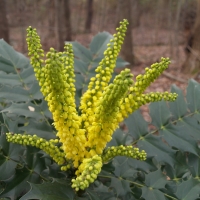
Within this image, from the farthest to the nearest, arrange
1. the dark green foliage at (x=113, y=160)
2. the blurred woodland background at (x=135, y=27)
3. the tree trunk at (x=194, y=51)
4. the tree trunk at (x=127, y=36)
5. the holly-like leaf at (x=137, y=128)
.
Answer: the tree trunk at (x=127, y=36) → the blurred woodland background at (x=135, y=27) → the tree trunk at (x=194, y=51) → the holly-like leaf at (x=137, y=128) → the dark green foliage at (x=113, y=160)

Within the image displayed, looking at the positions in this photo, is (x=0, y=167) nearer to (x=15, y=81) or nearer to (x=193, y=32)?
(x=15, y=81)

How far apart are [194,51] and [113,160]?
5.49 m

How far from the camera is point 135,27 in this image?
15.0 m

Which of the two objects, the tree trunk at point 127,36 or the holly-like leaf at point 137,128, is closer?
the holly-like leaf at point 137,128

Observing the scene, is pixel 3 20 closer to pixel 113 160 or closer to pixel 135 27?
pixel 113 160

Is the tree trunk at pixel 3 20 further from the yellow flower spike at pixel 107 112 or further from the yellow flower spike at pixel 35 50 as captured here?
the yellow flower spike at pixel 107 112

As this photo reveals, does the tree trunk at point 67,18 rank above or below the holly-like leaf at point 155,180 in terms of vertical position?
below

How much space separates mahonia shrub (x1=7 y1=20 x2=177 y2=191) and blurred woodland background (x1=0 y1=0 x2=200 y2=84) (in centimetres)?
→ 565

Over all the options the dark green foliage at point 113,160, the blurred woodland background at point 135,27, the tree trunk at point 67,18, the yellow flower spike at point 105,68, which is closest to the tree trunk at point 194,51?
the blurred woodland background at point 135,27

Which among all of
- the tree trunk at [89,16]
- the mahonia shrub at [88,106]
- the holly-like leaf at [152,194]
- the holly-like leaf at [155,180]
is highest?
the mahonia shrub at [88,106]

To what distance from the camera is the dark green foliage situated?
4.27 ft

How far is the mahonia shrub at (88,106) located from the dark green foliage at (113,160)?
0.14 metres

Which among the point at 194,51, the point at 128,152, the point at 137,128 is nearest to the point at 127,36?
the point at 194,51

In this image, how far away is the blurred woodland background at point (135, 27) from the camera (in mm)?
6910
